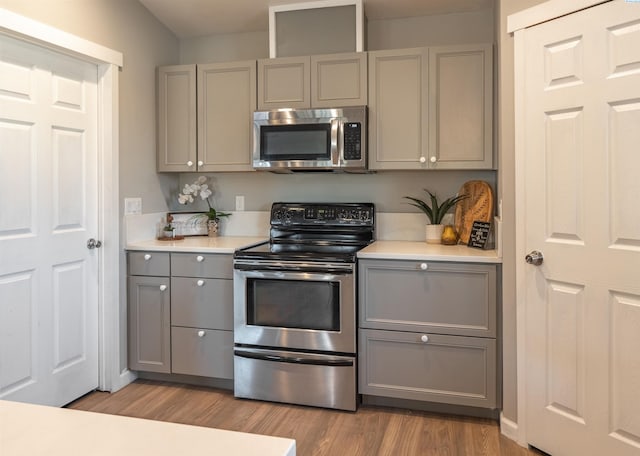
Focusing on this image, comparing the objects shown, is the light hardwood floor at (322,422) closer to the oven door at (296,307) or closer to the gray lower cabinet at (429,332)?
the gray lower cabinet at (429,332)

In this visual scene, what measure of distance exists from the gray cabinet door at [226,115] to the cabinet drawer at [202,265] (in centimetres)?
64

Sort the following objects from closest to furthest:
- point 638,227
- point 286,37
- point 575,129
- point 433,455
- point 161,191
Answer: point 638,227, point 575,129, point 433,455, point 286,37, point 161,191

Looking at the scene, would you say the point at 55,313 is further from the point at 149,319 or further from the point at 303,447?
the point at 303,447

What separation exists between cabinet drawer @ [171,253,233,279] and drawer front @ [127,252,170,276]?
0.19 feet

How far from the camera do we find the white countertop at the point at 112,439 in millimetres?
616

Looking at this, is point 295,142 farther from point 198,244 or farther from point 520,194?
point 520,194

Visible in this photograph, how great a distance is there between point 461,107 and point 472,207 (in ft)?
1.96

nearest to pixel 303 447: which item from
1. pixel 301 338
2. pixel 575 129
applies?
pixel 301 338

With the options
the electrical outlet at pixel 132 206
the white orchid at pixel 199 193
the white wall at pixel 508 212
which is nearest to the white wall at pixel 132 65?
the electrical outlet at pixel 132 206

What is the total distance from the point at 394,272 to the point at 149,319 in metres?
1.53

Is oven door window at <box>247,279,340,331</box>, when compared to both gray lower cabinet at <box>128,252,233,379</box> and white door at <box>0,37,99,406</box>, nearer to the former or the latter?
gray lower cabinet at <box>128,252,233,379</box>

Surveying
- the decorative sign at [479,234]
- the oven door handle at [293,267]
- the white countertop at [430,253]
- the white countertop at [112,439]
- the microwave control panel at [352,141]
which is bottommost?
the white countertop at [112,439]

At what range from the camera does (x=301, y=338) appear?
2.63 metres

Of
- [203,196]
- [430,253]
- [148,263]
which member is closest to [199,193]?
[203,196]
